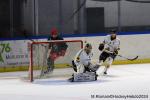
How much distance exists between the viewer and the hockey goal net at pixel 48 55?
1124 cm

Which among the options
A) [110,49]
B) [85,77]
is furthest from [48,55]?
[110,49]

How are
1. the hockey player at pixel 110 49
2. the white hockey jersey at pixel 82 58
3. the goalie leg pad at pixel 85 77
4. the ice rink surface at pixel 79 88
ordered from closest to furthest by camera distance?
the ice rink surface at pixel 79 88 → the white hockey jersey at pixel 82 58 → the goalie leg pad at pixel 85 77 → the hockey player at pixel 110 49

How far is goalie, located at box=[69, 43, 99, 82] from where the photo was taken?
11.0 m

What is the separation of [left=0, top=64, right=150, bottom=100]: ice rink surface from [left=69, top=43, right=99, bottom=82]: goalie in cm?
17

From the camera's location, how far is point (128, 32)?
1430 centimetres

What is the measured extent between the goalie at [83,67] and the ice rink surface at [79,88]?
169 mm

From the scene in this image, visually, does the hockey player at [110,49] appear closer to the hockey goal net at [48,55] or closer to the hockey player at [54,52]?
the hockey goal net at [48,55]

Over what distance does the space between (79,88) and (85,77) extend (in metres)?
0.77

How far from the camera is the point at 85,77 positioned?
11234mm

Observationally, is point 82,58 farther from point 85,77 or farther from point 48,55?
point 48,55

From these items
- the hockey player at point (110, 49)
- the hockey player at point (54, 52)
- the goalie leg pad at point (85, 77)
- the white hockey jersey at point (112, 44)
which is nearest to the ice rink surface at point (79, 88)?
the goalie leg pad at point (85, 77)

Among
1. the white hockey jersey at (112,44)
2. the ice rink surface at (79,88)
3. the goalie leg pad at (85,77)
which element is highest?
the white hockey jersey at (112,44)

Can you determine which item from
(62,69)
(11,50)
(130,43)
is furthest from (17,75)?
(130,43)

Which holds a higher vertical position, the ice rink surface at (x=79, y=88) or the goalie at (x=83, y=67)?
the goalie at (x=83, y=67)
